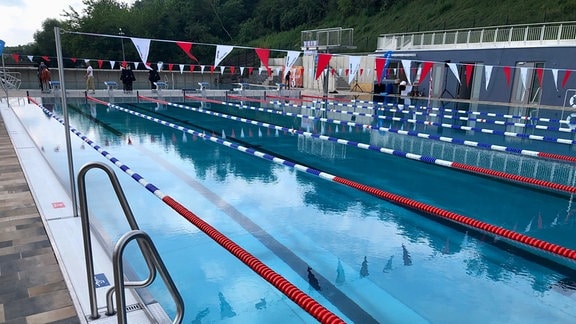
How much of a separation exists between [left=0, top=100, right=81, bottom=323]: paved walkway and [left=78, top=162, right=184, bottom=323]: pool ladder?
28 cm

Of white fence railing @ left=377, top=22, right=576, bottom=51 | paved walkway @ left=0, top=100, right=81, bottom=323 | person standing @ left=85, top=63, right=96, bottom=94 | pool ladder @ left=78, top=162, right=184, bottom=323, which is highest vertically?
white fence railing @ left=377, top=22, right=576, bottom=51

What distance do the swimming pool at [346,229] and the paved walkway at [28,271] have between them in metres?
0.72

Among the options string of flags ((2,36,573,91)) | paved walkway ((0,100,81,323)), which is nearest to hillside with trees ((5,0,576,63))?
string of flags ((2,36,573,91))

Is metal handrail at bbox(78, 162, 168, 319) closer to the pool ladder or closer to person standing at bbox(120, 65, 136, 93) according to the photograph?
the pool ladder

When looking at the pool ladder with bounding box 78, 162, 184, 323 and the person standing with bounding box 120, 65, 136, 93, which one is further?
the person standing with bounding box 120, 65, 136, 93

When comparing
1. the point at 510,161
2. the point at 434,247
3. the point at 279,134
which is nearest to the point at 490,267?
the point at 434,247

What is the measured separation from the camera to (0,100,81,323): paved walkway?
2.30 m

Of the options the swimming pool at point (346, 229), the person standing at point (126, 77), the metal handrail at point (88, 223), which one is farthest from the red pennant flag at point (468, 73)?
the metal handrail at point (88, 223)

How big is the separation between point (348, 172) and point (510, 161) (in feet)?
11.1

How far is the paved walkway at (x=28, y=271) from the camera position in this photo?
7.55 ft

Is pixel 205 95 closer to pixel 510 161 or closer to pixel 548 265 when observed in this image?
pixel 510 161

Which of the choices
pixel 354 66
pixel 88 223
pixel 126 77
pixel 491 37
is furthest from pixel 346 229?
pixel 491 37

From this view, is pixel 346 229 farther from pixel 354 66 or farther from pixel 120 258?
pixel 354 66

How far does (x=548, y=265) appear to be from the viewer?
3.71 metres
